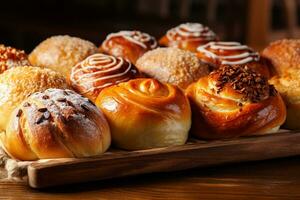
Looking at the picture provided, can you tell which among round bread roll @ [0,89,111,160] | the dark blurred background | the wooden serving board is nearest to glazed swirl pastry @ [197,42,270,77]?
the wooden serving board

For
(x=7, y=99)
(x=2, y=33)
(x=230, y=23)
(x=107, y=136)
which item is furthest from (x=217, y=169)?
(x=2, y=33)

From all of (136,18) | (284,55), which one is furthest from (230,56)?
(136,18)

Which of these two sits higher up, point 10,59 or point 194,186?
point 10,59

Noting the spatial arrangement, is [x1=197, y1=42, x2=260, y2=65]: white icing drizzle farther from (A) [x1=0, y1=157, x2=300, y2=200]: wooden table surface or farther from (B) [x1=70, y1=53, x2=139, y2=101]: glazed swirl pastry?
(A) [x1=0, y1=157, x2=300, y2=200]: wooden table surface

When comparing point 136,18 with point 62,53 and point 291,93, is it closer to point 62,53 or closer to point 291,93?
point 62,53

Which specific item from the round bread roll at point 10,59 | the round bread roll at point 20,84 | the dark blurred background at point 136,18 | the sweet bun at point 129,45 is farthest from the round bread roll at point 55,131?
the dark blurred background at point 136,18

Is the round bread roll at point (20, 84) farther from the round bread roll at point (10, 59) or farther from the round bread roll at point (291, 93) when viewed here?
the round bread roll at point (291, 93)
